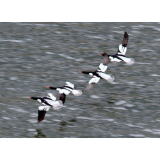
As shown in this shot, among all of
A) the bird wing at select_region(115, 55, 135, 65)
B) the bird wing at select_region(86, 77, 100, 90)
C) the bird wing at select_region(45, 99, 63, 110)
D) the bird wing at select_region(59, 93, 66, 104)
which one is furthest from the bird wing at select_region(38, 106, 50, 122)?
the bird wing at select_region(115, 55, 135, 65)

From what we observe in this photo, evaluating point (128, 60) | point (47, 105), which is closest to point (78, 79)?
point (128, 60)

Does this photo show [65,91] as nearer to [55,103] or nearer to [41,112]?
[55,103]

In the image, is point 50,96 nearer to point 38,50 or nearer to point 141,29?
point 38,50

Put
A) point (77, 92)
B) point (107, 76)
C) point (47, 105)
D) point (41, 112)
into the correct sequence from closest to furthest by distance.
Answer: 1. point (41, 112)
2. point (47, 105)
3. point (77, 92)
4. point (107, 76)

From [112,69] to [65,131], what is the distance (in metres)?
5.89

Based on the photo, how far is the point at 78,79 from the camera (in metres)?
21.2

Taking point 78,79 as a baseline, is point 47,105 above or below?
below

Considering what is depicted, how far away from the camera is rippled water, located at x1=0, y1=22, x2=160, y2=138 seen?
694 inches

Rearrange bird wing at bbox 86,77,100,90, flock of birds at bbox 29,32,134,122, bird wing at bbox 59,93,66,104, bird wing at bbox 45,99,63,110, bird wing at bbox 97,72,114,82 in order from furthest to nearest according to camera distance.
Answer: bird wing at bbox 86,77,100,90 < bird wing at bbox 97,72,114,82 < bird wing at bbox 59,93,66,104 < flock of birds at bbox 29,32,134,122 < bird wing at bbox 45,99,63,110

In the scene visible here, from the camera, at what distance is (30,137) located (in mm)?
16859

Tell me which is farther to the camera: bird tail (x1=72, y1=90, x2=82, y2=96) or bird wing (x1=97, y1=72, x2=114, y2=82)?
bird wing (x1=97, y1=72, x2=114, y2=82)

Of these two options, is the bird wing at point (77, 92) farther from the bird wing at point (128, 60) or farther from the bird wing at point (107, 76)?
the bird wing at point (128, 60)

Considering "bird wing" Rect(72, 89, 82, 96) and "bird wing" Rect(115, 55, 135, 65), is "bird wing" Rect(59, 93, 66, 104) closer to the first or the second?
"bird wing" Rect(72, 89, 82, 96)

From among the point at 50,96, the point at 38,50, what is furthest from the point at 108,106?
the point at 38,50
